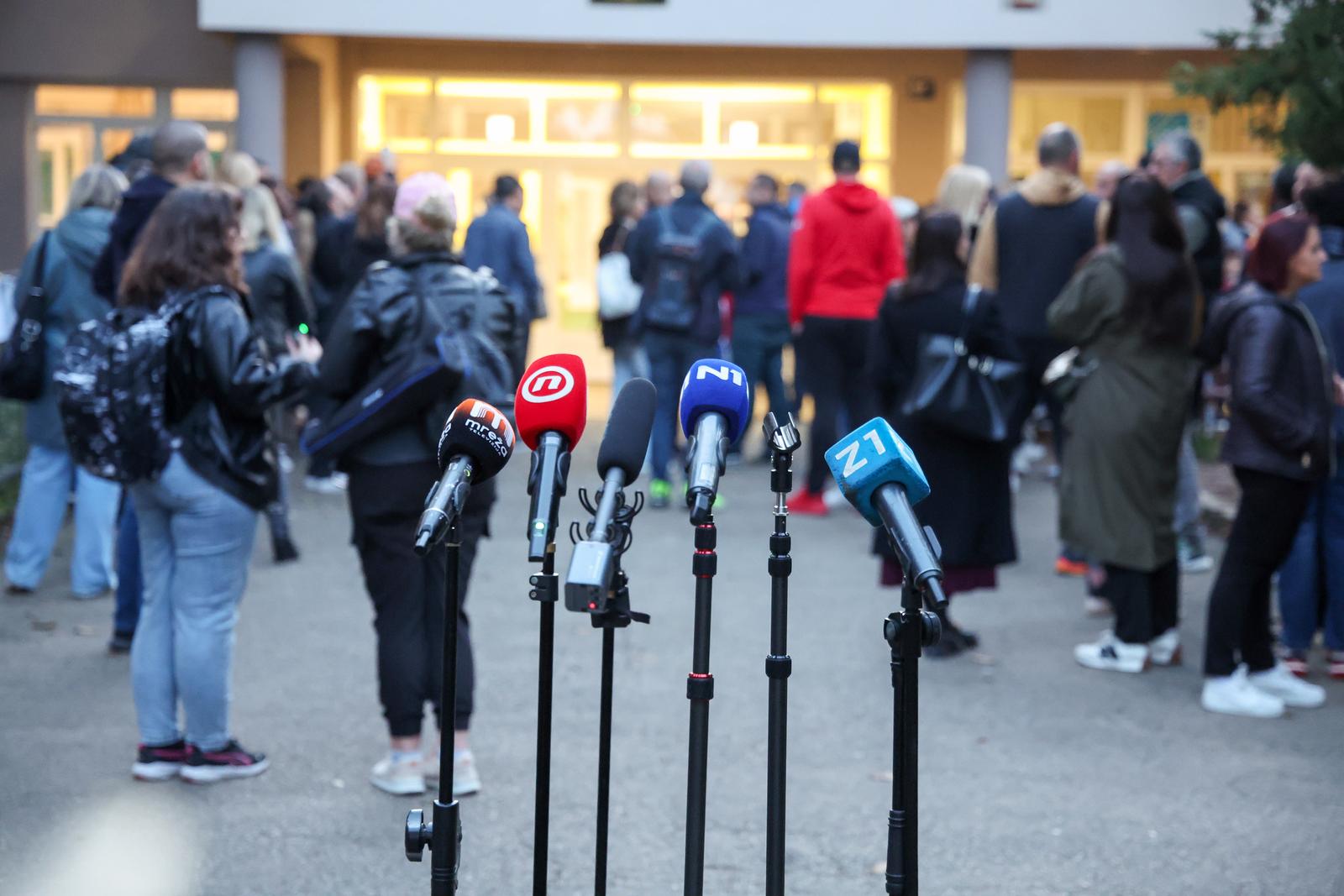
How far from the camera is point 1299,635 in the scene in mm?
6723

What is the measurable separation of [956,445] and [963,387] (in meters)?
0.31

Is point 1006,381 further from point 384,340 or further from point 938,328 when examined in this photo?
point 384,340

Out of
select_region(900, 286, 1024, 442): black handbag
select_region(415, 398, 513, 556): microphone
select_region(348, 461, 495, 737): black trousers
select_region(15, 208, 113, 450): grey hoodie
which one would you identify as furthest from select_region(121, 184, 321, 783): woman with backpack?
select_region(900, 286, 1024, 442): black handbag

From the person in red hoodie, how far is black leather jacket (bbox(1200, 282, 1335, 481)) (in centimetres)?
407

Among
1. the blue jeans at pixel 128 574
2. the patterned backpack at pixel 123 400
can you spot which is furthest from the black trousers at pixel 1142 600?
the blue jeans at pixel 128 574

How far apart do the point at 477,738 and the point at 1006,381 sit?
101 inches

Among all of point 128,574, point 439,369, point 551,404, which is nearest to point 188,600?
point 439,369

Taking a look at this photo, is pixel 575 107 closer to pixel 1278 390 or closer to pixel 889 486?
pixel 1278 390

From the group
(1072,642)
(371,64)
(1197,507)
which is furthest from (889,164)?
(1072,642)

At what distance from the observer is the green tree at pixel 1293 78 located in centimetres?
690

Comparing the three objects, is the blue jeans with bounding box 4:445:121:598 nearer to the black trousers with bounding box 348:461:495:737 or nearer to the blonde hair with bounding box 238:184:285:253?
the blonde hair with bounding box 238:184:285:253

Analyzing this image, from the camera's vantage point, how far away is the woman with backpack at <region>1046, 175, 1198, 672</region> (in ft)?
21.6

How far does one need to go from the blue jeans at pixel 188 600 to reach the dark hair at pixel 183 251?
1.77ft

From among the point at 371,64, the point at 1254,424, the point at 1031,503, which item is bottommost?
the point at 1031,503
